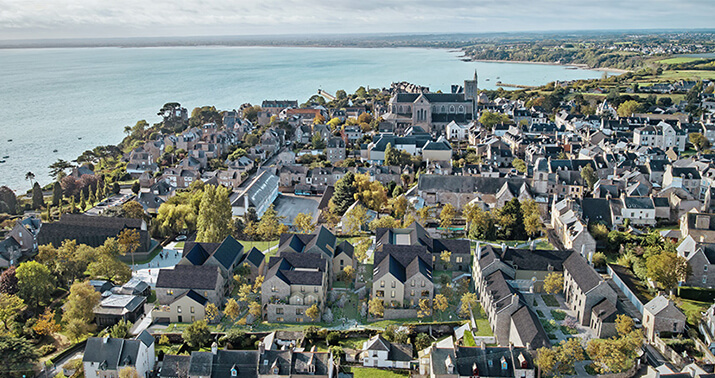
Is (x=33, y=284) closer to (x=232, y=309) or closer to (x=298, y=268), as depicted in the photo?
(x=232, y=309)

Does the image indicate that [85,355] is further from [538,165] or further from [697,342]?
[538,165]

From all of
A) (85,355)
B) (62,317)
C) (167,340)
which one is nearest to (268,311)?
(167,340)

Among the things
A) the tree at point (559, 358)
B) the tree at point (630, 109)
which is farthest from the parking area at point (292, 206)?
the tree at point (630, 109)

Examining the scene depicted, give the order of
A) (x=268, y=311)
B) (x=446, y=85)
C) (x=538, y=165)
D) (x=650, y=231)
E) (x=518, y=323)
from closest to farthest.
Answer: (x=518, y=323) → (x=268, y=311) → (x=650, y=231) → (x=538, y=165) → (x=446, y=85)

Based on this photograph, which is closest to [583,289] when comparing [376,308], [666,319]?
[666,319]

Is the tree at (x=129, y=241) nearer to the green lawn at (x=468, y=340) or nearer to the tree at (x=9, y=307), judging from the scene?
the tree at (x=9, y=307)

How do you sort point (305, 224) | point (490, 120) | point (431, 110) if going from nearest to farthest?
point (305, 224) < point (490, 120) < point (431, 110)
